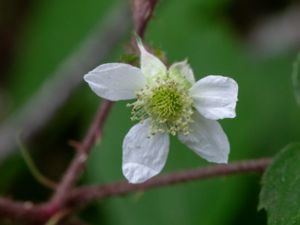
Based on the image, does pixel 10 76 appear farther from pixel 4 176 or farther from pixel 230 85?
pixel 230 85

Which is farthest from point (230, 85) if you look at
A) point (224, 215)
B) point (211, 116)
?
point (224, 215)

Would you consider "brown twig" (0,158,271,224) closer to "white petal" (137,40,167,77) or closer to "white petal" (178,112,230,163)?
"white petal" (178,112,230,163)

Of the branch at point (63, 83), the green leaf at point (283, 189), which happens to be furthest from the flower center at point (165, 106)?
the branch at point (63, 83)

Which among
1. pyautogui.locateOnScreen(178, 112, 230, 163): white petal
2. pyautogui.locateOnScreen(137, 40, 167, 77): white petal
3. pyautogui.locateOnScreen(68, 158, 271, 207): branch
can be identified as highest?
pyautogui.locateOnScreen(137, 40, 167, 77): white petal

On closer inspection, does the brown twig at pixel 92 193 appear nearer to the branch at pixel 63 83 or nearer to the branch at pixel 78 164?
the branch at pixel 78 164

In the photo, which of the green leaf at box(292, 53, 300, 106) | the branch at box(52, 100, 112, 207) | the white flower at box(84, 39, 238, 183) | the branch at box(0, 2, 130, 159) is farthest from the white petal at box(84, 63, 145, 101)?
the branch at box(0, 2, 130, 159)

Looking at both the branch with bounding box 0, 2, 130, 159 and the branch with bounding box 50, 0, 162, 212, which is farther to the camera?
the branch with bounding box 0, 2, 130, 159

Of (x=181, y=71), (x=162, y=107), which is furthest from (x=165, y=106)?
(x=181, y=71)

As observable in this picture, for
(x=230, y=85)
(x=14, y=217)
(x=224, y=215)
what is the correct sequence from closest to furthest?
(x=230, y=85)
(x=14, y=217)
(x=224, y=215)
